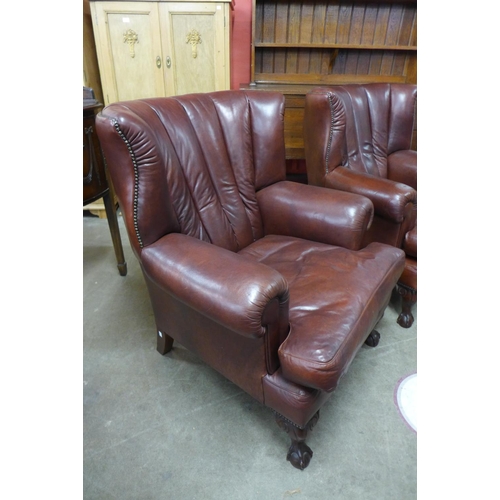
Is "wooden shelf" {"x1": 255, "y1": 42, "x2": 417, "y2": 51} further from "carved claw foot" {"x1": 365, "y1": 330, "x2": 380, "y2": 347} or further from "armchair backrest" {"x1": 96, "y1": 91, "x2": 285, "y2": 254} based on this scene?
"carved claw foot" {"x1": 365, "y1": 330, "x2": 380, "y2": 347}

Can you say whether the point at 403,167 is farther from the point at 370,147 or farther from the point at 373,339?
the point at 373,339

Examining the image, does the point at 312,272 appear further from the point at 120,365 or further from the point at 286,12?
the point at 286,12

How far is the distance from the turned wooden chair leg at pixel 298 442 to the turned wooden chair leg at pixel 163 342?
0.58 m

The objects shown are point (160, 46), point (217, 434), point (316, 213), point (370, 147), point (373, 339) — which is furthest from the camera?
point (160, 46)

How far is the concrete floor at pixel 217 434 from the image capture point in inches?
38.3

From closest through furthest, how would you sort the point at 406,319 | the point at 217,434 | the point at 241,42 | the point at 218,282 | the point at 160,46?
1. the point at 218,282
2. the point at 217,434
3. the point at 406,319
4. the point at 160,46
5. the point at 241,42

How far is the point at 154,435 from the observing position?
3.65 ft

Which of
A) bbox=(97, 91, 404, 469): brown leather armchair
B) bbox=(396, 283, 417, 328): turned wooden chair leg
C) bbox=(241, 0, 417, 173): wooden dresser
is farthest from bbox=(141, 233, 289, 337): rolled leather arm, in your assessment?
bbox=(241, 0, 417, 173): wooden dresser

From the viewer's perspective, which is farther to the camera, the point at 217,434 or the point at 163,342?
the point at 163,342

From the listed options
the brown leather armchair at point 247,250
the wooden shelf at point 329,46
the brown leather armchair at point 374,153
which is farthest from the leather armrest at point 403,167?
the wooden shelf at point 329,46

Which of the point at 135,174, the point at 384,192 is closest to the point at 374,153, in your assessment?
the point at 384,192

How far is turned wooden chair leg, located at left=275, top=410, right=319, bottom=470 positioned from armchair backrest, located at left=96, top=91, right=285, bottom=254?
64 centimetres

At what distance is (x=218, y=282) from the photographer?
2.66 ft

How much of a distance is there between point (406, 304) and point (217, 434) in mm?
988
